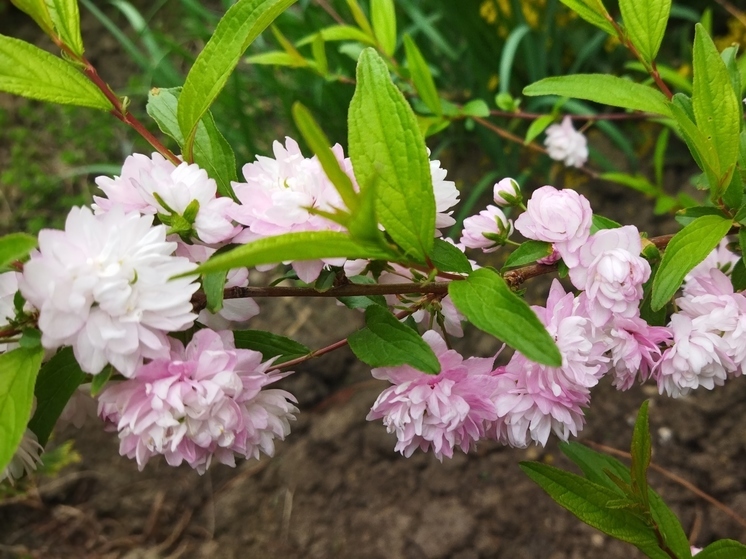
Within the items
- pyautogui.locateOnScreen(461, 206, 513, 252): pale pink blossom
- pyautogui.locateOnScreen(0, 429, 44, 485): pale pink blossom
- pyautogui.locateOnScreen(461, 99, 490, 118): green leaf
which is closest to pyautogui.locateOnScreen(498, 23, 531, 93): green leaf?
pyautogui.locateOnScreen(461, 99, 490, 118): green leaf

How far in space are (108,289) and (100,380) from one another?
7 centimetres

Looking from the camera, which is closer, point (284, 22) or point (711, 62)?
point (711, 62)

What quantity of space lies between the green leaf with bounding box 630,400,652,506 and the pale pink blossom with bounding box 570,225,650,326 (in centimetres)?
10

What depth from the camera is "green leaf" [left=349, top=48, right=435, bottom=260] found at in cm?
46

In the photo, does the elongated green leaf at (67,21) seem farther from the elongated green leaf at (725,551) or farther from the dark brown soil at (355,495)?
the dark brown soil at (355,495)

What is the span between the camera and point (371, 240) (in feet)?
1.39

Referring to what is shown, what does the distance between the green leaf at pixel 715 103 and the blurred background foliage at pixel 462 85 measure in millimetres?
705

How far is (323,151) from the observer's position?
37 cm

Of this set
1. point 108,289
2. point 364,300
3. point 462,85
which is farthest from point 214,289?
point 462,85

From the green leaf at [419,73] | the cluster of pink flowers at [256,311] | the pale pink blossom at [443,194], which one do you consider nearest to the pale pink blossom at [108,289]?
the cluster of pink flowers at [256,311]

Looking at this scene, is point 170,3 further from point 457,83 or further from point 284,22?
point 457,83

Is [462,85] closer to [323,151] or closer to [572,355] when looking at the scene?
[572,355]

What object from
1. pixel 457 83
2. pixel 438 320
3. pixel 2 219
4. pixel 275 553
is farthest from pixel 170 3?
pixel 438 320

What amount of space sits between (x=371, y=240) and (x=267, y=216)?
0.37 ft
